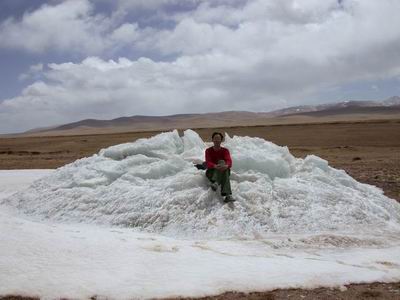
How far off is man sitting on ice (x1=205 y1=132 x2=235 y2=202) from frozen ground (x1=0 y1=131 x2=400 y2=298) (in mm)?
189

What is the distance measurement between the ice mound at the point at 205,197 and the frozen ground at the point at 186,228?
2cm

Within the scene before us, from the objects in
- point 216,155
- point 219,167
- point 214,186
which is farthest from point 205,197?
point 216,155

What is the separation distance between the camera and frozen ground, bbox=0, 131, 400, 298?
4.80 metres

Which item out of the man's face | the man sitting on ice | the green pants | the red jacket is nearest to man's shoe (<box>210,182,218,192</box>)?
the man sitting on ice

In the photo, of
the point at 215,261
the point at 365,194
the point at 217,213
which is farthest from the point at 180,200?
the point at 365,194

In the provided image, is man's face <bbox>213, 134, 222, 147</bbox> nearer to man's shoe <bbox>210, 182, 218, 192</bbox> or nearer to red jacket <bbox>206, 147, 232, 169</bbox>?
red jacket <bbox>206, 147, 232, 169</bbox>

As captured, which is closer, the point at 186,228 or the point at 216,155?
the point at 186,228

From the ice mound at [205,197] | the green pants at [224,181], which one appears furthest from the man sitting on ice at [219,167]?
the ice mound at [205,197]

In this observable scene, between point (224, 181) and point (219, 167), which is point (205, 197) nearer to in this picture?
point (224, 181)

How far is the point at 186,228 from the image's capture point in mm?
6613

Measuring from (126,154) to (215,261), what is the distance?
429 cm

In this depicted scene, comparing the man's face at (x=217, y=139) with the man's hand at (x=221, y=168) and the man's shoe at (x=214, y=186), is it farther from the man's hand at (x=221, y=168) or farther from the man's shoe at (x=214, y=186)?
the man's shoe at (x=214, y=186)

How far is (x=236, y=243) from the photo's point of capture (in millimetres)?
6070

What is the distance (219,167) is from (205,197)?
0.52m
